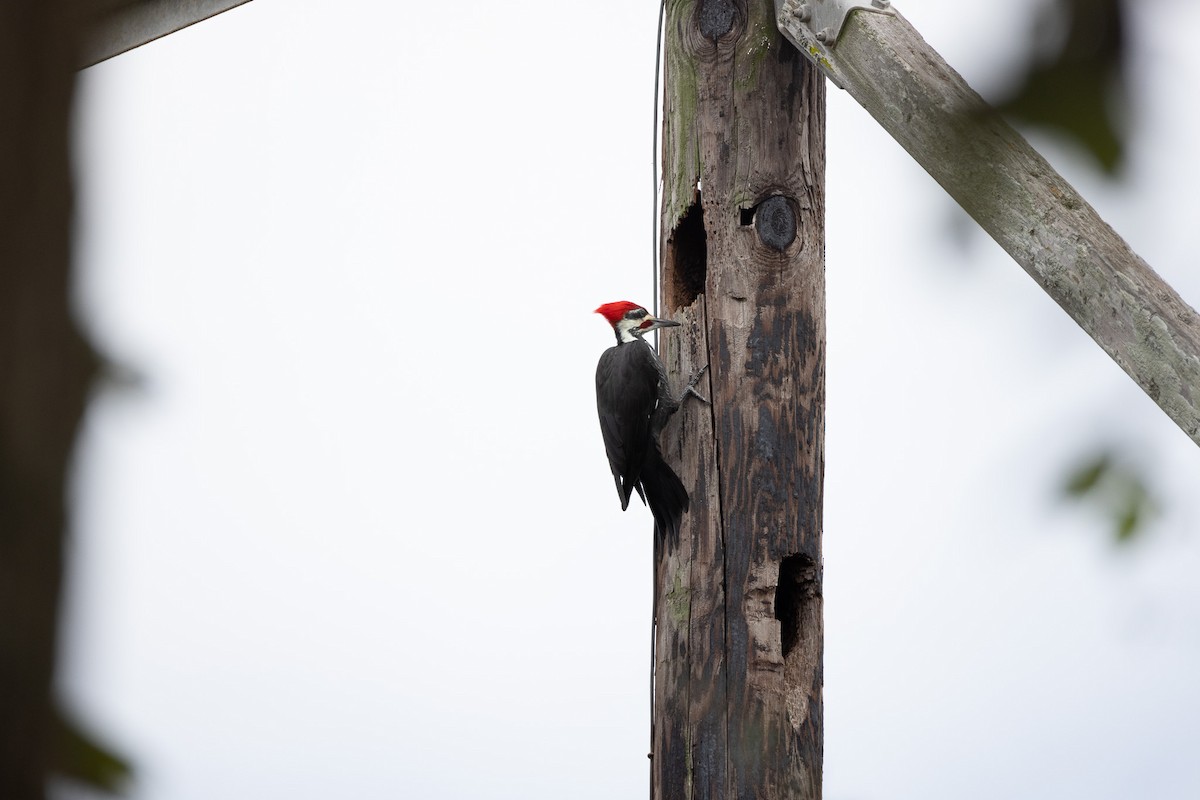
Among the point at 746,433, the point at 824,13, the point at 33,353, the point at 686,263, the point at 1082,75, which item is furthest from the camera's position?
the point at 686,263

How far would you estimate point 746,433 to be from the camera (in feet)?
9.75

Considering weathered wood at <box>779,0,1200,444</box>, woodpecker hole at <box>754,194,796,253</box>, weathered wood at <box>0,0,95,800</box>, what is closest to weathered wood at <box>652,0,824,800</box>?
woodpecker hole at <box>754,194,796,253</box>

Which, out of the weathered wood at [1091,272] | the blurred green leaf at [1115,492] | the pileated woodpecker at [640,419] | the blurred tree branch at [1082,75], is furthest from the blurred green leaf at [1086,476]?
the pileated woodpecker at [640,419]

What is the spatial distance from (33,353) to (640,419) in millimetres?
2954

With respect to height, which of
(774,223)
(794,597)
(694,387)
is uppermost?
(774,223)

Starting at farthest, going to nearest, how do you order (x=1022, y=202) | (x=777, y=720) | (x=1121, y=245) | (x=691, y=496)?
(x=691, y=496) → (x=777, y=720) → (x=1121, y=245) → (x=1022, y=202)

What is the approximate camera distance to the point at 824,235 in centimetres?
312

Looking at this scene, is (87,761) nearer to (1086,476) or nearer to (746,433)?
(1086,476)

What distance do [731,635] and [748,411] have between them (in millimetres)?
547

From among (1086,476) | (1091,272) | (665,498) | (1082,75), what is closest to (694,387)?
(665,498)

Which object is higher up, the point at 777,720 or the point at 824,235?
the point at 824,235

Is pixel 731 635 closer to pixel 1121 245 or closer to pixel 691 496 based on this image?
pixel 691 496

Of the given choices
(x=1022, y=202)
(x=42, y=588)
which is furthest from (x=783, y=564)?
(x=42, y=588)

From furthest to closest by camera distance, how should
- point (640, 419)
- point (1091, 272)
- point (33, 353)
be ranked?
point (640, 419)
point (1091, 272)
point (33, 353)
